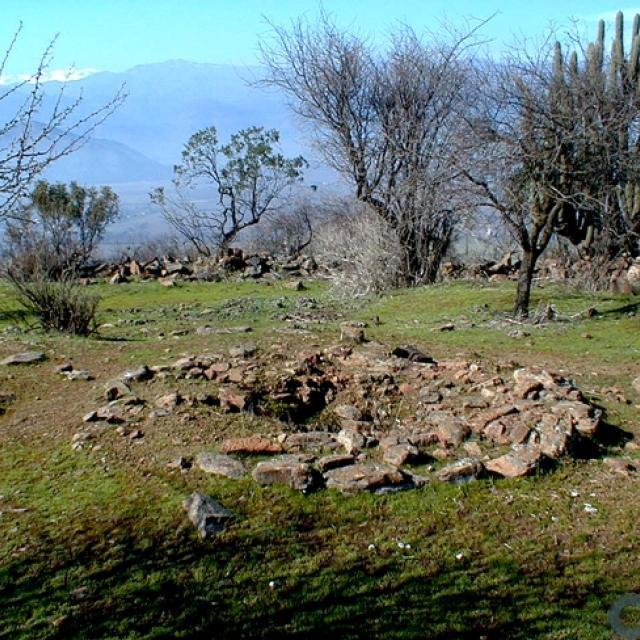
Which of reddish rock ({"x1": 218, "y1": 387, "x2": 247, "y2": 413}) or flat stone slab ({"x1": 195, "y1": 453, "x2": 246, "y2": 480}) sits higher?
reddish rock ({"x1": 218, "y1": 387, "x2": 247, "y2": 413})

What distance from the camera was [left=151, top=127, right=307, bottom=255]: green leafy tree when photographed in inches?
1212

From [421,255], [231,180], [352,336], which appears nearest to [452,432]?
[352,336]

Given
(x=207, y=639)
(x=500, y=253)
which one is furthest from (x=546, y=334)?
(x=500, y=253)

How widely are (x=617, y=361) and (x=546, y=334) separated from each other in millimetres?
2124

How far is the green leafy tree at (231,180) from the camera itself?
3080 cm

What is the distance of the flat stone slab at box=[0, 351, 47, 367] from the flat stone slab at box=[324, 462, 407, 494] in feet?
Answer: 15.7

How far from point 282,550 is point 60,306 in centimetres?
815

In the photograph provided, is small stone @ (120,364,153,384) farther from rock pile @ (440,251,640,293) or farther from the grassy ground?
rock pile @ (440,251,640,293)

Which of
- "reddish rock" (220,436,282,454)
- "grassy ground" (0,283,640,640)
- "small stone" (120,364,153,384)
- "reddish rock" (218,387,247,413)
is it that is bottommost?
"grassy ground" (0,283,640,640)

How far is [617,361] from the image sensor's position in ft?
30.2

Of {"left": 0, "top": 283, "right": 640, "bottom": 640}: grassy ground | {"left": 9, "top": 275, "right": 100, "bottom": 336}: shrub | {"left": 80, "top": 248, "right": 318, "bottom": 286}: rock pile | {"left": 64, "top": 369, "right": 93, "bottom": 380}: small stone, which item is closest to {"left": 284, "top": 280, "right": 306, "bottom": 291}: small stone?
{"left": 80, "top": 248, "right": 318, "bottom": 286}: rock pile

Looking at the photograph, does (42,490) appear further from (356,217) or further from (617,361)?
(356,217)

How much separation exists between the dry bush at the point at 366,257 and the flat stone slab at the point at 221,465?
1326cm

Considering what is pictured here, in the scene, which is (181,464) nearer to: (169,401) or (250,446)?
(250,446)
